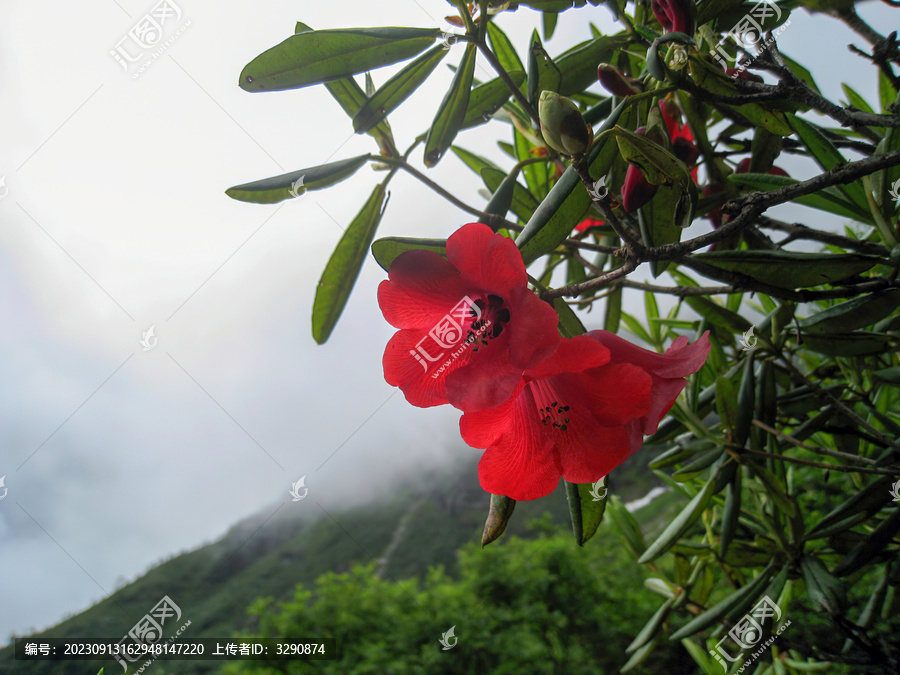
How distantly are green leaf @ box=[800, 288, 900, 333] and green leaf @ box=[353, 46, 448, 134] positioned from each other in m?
Answer: 0.60

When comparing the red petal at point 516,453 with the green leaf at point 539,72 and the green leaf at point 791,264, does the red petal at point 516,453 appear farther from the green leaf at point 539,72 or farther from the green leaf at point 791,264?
the green leaf at point 539,72

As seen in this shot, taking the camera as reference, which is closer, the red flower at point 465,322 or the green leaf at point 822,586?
the red flower at point 465,322

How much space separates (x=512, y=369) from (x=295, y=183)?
1.32 feet

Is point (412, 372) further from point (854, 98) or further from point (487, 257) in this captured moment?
point (854, 98)

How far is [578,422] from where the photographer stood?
15.5 inches

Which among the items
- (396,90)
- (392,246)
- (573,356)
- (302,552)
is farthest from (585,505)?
(302,552)

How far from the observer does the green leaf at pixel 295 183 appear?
59 centimetres

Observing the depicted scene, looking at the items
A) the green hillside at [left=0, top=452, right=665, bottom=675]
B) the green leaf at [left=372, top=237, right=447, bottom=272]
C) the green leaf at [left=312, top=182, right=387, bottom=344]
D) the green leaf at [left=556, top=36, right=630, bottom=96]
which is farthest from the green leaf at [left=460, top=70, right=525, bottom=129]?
the green hillside at [left=0, top=452, right=665, bottom=675]

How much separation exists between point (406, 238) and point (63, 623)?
2.38 metres

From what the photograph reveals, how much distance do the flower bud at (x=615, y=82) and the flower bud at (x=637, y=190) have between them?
0.43 ft

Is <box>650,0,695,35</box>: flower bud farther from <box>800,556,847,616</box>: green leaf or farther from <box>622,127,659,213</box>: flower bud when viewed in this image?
<box>800,556,847,616</box>: green leaf

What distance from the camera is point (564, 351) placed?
0.35 m

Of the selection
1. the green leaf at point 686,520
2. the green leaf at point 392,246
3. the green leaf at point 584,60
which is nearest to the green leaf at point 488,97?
the green leaf at point 584,60

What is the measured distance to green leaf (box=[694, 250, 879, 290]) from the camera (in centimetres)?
48
